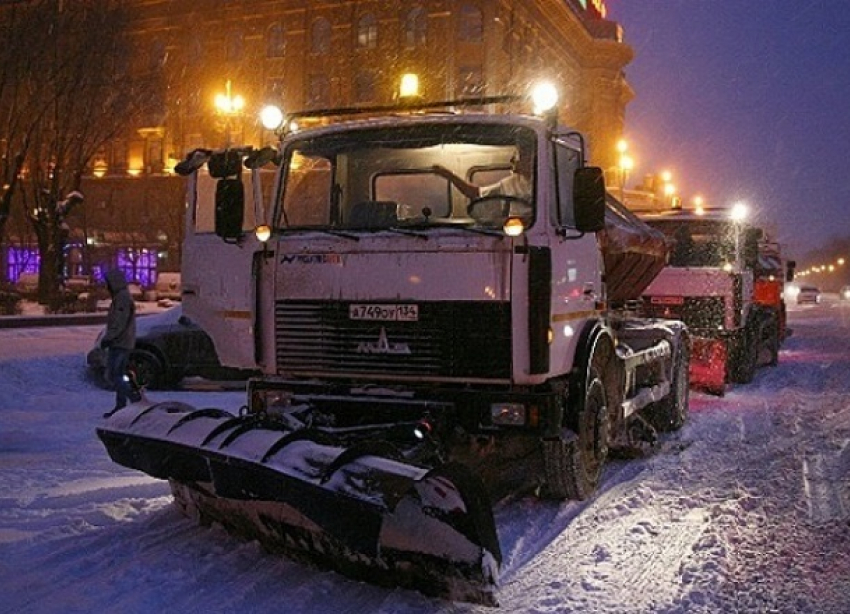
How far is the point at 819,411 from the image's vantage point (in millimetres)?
13312

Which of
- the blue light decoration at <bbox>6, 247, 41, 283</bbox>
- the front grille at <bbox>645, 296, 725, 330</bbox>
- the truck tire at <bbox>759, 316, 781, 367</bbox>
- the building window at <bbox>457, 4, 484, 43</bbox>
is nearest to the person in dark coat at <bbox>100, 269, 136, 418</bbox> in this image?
the front grille at <bbox>645, 296, 725, 330</bbox>

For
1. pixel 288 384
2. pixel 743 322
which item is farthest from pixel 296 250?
pixel 743 322

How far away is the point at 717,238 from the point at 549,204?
30.0ft

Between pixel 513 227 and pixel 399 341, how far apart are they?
1116 mm

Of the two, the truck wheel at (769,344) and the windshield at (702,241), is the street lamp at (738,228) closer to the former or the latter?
the windshield at (702,241)

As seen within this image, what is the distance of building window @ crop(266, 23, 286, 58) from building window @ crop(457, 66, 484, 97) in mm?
12890

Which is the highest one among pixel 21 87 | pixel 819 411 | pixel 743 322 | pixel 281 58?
pixel 281 58

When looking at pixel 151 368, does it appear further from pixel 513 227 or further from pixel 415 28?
pixel 415 28

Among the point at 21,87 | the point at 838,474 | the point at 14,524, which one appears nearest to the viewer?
the point at 14,524

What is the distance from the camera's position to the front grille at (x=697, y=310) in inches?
582

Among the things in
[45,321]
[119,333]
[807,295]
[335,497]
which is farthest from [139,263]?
[335,497]

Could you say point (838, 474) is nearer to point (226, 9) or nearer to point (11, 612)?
point (11, 612)

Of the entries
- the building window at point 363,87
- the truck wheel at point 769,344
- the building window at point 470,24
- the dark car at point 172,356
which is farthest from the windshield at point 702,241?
the building window at point 363,87

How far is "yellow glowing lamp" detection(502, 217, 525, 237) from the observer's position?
6465 millimetres
